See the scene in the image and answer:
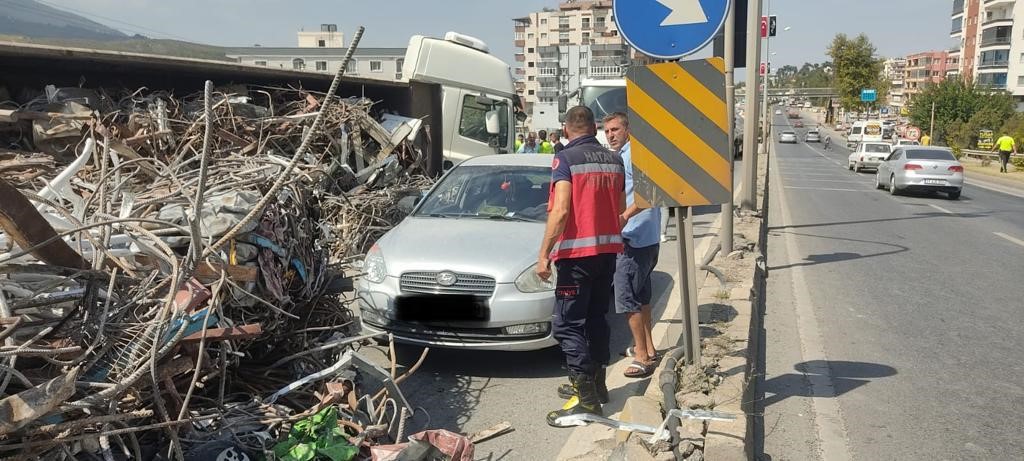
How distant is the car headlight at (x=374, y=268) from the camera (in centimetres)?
524

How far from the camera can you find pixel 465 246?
17.6 ft

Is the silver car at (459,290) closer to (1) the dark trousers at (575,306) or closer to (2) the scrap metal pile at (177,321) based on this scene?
(2) the scrap metal pile at (177,321)

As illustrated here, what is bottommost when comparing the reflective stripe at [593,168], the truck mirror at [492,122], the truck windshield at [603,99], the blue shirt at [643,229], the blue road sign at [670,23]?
the blue shirt at [643,229]

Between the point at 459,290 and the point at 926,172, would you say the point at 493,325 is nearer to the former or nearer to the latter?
the point at 459,290

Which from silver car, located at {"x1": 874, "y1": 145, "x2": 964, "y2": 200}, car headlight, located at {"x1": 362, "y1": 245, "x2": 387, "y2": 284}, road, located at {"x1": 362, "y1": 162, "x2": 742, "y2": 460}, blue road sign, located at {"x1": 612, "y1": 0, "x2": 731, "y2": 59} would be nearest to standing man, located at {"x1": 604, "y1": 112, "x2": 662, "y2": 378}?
road, located at {"x1": 362, "y1": 162, "x2": 742, "y2": 460}

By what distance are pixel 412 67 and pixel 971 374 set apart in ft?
32.2

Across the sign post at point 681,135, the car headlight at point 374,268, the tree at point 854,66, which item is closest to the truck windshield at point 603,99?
the car headlight at point 374,268

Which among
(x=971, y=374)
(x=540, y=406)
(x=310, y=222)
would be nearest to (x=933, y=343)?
(x=971, y=374)

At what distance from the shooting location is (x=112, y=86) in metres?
8.23

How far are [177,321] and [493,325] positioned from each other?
7.38 ft

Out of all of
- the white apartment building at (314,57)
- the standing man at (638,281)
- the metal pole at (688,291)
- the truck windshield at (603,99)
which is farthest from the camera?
the white apartment building at (314,57)

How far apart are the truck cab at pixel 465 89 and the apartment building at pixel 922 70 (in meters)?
130

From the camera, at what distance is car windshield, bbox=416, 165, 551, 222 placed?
632 centimetres

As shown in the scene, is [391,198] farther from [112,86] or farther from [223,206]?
[223,206]
